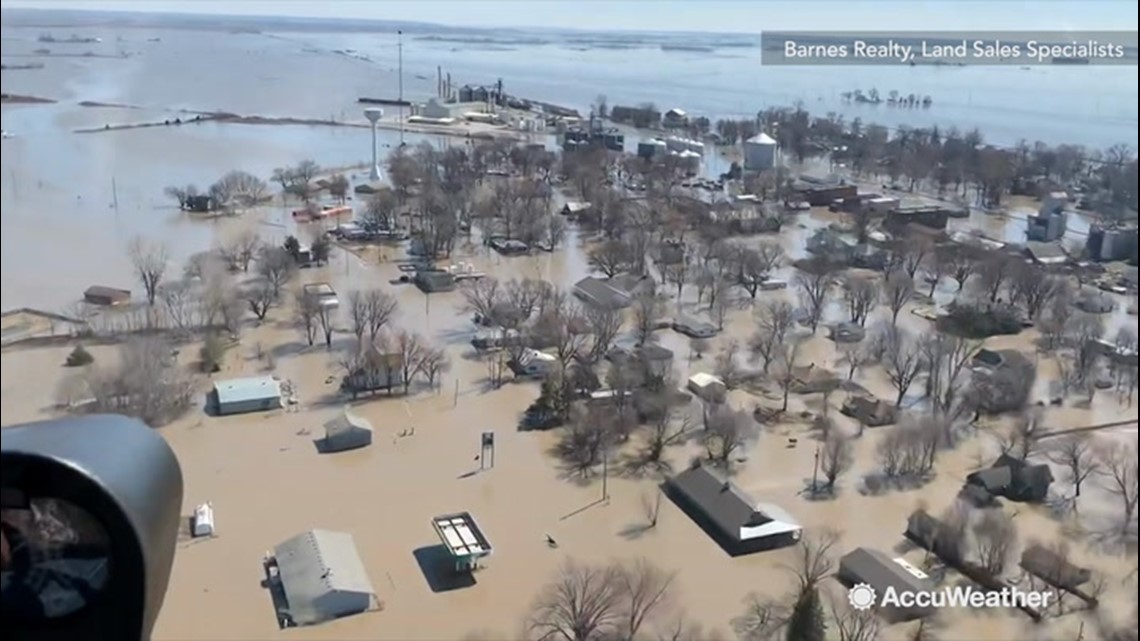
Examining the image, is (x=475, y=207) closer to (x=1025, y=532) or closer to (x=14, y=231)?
(x=1025, y=532)

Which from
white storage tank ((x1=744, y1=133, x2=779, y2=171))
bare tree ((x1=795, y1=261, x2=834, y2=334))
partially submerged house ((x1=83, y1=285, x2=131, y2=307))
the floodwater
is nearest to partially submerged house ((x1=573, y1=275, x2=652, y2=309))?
the floodwater

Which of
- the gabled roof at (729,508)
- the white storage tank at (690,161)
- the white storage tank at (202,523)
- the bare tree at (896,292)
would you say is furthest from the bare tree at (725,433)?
the white storage tank at (690,161)

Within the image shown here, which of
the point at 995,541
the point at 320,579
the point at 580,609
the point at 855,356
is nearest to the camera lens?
the point at 580,609

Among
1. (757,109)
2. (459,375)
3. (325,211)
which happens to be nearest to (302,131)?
(325,211)

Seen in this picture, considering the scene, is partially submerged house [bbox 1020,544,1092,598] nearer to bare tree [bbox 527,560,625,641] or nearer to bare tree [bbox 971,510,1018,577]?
bare tree [bbox 971,510,1018,577]

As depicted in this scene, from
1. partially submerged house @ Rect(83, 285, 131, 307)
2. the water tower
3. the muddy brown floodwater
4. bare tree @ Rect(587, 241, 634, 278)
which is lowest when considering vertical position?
the muddy brown floodwater

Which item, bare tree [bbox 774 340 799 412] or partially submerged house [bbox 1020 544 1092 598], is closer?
partially submerged house [bbox 1020 544 1092 598]

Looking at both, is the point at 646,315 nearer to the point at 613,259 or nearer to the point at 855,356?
the point at 855,356

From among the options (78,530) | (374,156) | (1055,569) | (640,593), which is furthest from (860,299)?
(374,156)
